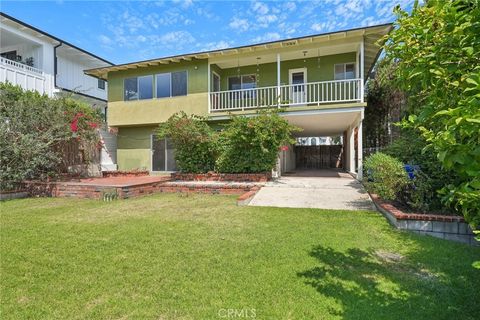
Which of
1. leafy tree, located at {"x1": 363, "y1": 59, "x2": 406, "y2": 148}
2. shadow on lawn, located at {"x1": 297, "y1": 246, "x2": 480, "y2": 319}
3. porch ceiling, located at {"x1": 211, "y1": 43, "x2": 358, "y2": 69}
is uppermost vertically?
porch ceiling, located at {"x1": 211, "y1": 43, "x2": 358, "y2": 69}

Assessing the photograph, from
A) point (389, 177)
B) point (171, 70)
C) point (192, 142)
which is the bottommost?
point (389, 177)

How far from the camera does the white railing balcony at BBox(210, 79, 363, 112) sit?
1198 centimetres

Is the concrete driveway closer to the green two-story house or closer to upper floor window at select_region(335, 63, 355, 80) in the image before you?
the green two-story house

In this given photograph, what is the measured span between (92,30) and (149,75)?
121 inches

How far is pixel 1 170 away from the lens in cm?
927

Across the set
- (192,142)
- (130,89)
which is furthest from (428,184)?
(130,89)

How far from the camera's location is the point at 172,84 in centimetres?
1410

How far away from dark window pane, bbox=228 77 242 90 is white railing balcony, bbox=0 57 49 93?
1122cm

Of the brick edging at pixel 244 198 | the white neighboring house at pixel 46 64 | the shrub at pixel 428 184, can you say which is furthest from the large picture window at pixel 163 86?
the shrub at pixel 428 184

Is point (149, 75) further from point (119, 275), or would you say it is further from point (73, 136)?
point (119, 275)

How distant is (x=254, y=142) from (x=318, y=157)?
13.0 m

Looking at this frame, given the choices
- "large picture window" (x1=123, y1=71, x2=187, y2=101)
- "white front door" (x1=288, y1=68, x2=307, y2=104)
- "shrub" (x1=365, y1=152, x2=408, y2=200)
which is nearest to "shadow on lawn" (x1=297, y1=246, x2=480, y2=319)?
"shrub" (x1=365, y1=152, x2=408, y2=200)

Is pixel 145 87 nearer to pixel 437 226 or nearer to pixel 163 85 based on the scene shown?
pixel 163 85

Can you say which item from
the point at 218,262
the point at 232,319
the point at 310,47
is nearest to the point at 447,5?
the point at 232,319
